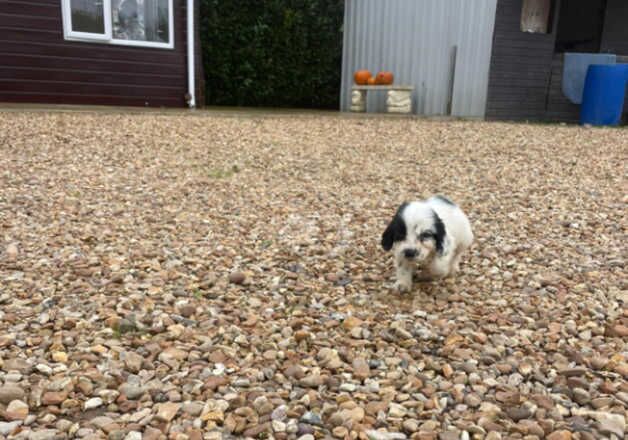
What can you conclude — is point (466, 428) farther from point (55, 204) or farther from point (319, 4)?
point (319, 4)

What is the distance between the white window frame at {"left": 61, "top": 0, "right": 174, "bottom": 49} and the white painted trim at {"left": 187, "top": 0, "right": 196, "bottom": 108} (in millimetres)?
311

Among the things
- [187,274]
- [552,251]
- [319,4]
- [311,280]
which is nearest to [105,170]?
[187,274]

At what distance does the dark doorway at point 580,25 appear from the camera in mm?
13125

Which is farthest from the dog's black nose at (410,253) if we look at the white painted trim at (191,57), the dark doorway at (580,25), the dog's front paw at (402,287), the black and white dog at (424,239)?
the dark doorway at (580,25)

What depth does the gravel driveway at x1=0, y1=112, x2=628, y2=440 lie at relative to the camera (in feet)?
6.12

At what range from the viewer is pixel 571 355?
226 cm

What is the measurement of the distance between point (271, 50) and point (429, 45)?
12.1 feet

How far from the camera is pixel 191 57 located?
33.2 ft

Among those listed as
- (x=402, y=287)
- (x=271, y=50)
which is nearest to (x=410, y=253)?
(x=402, y=287)

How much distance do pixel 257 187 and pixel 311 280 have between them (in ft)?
6.94

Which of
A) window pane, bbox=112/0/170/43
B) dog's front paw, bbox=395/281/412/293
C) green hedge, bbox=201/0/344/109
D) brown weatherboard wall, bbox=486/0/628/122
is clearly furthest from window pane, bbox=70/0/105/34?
dog's front paw, bbox=395/281/412/293

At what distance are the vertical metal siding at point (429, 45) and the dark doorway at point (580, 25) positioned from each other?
4.41m

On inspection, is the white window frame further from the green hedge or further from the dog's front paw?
the dog's front paw

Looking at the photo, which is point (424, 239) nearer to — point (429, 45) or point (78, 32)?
point (78, 32)
